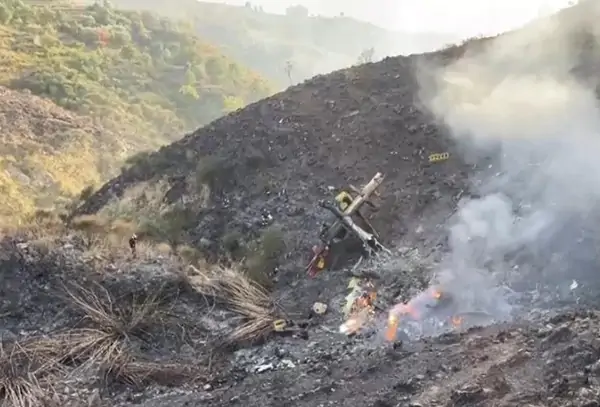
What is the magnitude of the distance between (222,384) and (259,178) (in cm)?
528

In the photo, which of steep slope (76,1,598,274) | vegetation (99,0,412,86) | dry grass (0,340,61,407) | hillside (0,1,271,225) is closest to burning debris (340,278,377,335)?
steep slope (76,1,598,274)

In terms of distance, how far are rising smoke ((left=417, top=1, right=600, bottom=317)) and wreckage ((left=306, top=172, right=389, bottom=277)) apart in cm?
98

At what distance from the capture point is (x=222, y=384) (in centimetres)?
589

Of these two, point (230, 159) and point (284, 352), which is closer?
point (284, 352)

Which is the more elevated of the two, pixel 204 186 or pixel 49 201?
pixel 204 186

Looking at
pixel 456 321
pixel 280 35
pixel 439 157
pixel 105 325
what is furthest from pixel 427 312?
pixel 280 35

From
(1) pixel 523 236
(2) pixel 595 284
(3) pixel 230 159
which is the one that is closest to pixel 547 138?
Answer: (1) pixel 523 236

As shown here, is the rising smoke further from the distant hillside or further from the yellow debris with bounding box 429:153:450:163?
the distant hillside

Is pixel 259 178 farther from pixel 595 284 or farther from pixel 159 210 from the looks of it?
pixel 595 284

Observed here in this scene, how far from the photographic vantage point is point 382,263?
7633 mm

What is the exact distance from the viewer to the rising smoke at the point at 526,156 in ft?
21.3

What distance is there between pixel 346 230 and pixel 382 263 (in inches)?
30.9

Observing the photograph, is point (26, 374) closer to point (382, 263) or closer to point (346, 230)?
point (382, 263)

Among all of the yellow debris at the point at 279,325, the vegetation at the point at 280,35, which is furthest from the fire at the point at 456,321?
the vegetation at the point at 280,35
